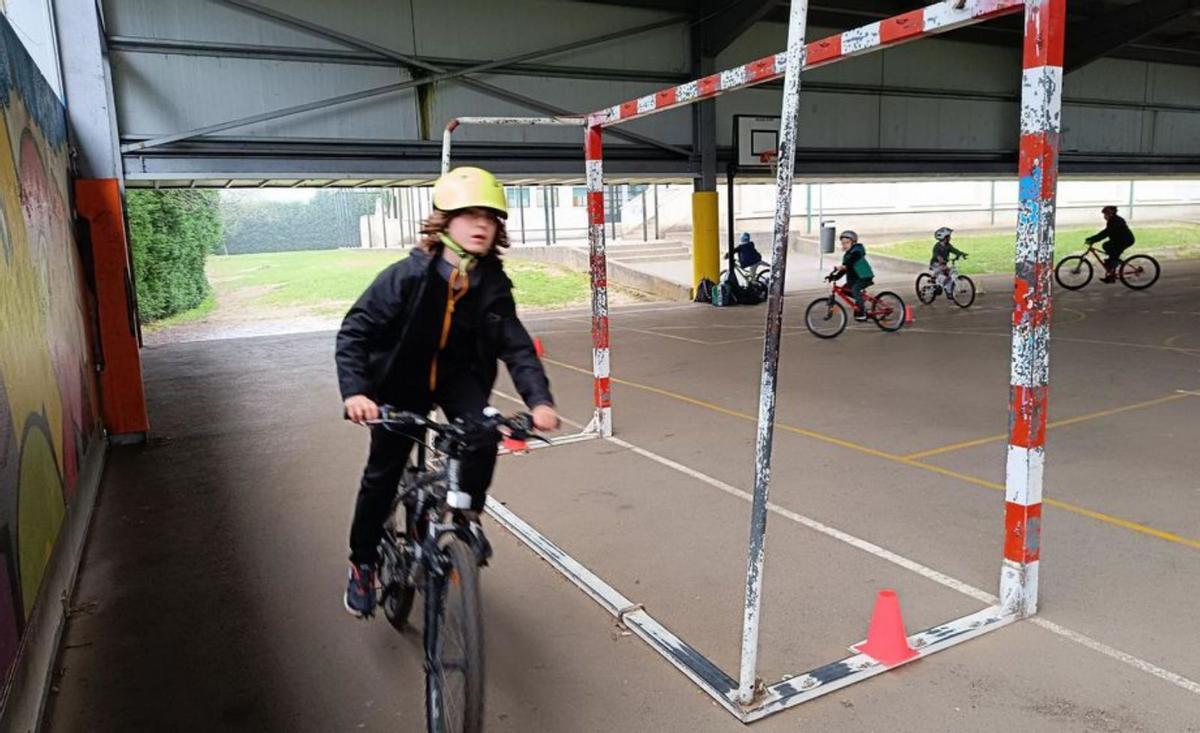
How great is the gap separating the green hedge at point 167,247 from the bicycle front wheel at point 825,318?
41.8ft

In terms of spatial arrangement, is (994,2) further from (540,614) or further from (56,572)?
(56,572)

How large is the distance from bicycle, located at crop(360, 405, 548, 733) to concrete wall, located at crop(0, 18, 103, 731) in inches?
47.8

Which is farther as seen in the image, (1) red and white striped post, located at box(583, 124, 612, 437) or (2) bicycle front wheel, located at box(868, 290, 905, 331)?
(2) bicycle front wheel, located at box(868, 290, 905, 331)

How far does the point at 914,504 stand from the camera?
4633 mm

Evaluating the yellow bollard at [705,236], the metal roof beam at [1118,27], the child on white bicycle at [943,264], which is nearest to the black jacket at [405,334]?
the child on white bicycle at [943,264]

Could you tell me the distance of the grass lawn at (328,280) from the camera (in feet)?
67.8

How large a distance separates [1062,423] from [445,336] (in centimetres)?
542

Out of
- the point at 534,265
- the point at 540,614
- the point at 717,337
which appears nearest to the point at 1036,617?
the point at 540,614

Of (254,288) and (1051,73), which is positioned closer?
(1051,73)

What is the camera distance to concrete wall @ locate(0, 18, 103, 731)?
2678mm

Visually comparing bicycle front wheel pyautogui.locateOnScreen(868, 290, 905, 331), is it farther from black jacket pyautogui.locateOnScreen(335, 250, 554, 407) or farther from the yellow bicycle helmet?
the yellow bicycle helmet

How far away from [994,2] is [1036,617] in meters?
2.37

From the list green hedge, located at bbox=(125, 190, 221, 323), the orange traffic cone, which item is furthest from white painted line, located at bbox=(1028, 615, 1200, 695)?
green hedge, located at bbox=(125, 190, 221, 323)

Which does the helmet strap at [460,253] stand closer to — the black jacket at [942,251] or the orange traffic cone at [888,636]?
the orange traffic cone at [888,636]
